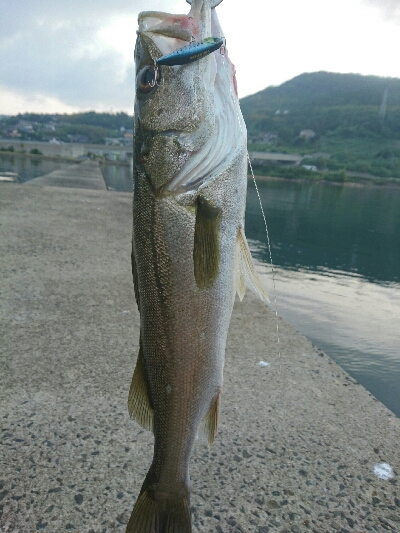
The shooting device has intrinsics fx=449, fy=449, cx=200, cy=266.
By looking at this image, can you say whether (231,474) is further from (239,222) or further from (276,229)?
(276,229)

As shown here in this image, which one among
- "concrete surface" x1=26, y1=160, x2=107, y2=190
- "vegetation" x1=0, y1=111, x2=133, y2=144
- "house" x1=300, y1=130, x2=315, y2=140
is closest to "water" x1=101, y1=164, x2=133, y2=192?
"concrete surface" x1=26, y1=160, x2=107, y2=190

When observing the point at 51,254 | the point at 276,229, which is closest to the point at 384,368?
the point at 51,254

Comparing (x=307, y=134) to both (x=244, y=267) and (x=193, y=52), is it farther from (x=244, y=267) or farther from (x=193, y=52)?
(x=193, y=52)

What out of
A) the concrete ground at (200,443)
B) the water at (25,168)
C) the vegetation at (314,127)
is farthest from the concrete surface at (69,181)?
the vegetation at (314,127)

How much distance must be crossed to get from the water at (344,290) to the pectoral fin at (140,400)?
395cm

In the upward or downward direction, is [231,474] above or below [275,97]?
below

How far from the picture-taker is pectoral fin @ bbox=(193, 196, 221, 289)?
6.05ft

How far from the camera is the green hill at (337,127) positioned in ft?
301

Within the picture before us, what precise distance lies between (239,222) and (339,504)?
1847 millimetres

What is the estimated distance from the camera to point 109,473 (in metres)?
2.77

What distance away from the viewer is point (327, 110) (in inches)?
5241

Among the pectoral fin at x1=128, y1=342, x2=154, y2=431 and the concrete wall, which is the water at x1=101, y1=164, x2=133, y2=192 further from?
the concrete wall

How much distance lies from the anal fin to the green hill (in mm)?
72863

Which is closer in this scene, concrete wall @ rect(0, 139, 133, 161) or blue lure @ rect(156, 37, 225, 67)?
blue lure @ rect(156, 37, 225, 67)
